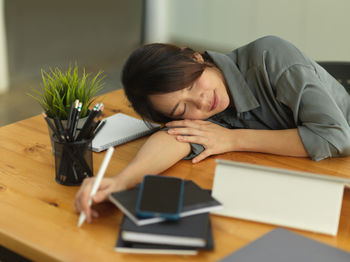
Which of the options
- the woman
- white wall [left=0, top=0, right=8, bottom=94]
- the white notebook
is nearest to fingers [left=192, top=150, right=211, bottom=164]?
the woman

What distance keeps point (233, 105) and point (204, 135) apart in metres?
0.18

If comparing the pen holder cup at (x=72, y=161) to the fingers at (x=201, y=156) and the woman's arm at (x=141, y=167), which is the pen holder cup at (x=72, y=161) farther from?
the fingers at (x=201, y=156)

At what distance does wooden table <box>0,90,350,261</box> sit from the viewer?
792 mm

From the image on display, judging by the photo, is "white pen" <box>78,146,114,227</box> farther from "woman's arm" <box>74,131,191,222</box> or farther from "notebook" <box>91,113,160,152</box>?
"notebook" <box>91,113,160,152</box>

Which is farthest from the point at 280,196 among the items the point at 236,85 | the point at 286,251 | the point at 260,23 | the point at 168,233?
the point at 260,23

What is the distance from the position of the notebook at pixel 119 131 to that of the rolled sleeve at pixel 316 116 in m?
0.39

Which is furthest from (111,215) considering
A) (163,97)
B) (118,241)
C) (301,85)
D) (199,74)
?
(301,85)

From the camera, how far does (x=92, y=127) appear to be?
1.02m

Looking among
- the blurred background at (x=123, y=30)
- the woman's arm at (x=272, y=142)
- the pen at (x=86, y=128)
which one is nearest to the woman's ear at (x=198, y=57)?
the woman's arm at (x=272, y=142)

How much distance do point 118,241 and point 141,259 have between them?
0.06 metres

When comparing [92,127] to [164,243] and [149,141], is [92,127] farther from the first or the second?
[164,243]

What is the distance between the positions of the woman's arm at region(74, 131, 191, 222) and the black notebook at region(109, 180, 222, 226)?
4 centimetres

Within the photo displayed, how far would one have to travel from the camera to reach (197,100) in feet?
3.92

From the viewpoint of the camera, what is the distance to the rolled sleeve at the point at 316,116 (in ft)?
3.83
